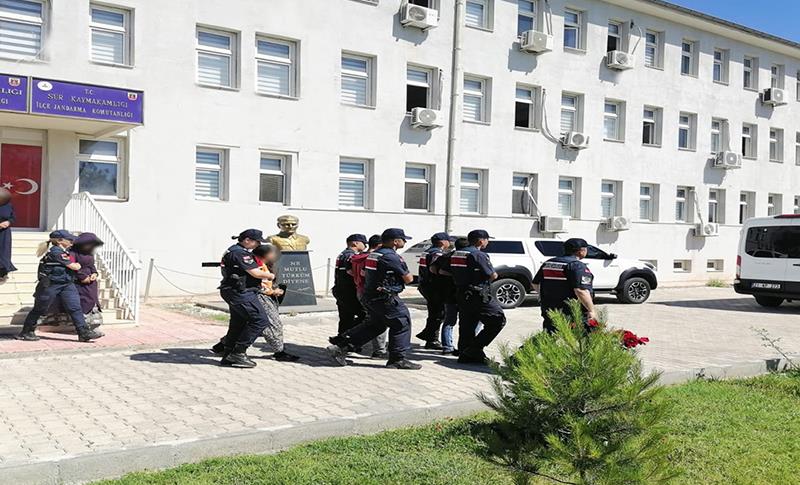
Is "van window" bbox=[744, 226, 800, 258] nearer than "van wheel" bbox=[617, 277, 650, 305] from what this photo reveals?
Yes

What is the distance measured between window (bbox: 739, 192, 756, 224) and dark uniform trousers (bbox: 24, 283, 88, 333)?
87.1 ft

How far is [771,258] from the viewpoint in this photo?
17.3 meters

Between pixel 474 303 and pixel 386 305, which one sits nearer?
pixel 386 305

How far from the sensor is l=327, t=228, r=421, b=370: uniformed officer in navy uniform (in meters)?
8.54

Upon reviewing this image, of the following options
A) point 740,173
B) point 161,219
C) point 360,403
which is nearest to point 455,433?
point 360,403

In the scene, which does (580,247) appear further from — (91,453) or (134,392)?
(91,453)

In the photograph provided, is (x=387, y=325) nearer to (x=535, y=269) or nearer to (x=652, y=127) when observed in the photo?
(x=535, y=269)

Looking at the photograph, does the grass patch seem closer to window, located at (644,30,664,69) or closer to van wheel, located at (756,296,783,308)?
van wheel, located at (756,296,783,308)

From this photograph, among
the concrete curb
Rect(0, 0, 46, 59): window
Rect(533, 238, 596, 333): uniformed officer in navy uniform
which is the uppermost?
Rect(0, 0, 46, 59): window

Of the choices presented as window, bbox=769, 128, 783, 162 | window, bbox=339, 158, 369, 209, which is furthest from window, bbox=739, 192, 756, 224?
window, bbox=339, 158, 369, 209

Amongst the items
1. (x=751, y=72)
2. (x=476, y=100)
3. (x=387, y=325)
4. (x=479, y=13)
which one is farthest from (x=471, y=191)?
(x=751, y=72)

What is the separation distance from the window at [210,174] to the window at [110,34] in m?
2.59

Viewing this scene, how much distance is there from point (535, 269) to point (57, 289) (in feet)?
33.2

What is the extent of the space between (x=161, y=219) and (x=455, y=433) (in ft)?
40.4
